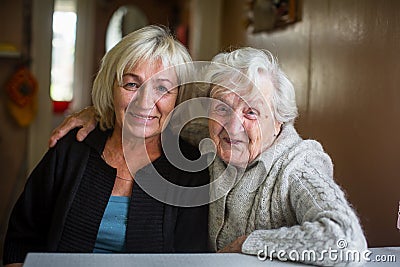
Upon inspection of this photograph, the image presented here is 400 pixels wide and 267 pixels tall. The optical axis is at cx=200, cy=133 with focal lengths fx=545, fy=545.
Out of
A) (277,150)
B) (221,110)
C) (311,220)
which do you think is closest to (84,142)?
(221,110)

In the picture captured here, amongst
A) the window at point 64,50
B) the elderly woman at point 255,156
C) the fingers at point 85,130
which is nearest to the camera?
the elderly woman at point 255,156

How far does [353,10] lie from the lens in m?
1.52

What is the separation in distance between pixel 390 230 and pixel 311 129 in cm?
57

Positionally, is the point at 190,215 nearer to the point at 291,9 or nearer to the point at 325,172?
the point at 325,172

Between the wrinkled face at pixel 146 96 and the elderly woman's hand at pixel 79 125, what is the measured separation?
0.14 metres

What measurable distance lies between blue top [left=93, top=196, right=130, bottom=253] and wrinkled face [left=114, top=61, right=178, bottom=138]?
0.62 ft

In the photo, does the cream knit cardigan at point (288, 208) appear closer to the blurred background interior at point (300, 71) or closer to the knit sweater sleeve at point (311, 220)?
the knit sweater sleeve at point (311, 220)

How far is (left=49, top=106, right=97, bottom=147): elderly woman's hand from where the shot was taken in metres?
1.44

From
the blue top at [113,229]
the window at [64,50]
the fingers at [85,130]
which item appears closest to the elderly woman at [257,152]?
the blue top at [113,229]

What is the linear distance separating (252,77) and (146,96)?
27 cm

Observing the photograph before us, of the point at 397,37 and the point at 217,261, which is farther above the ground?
the point at 397,37

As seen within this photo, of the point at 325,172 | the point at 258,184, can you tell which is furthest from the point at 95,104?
the point at 325,172

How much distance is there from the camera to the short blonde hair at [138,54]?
4.32ft

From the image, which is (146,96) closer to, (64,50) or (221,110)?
(221,110)
